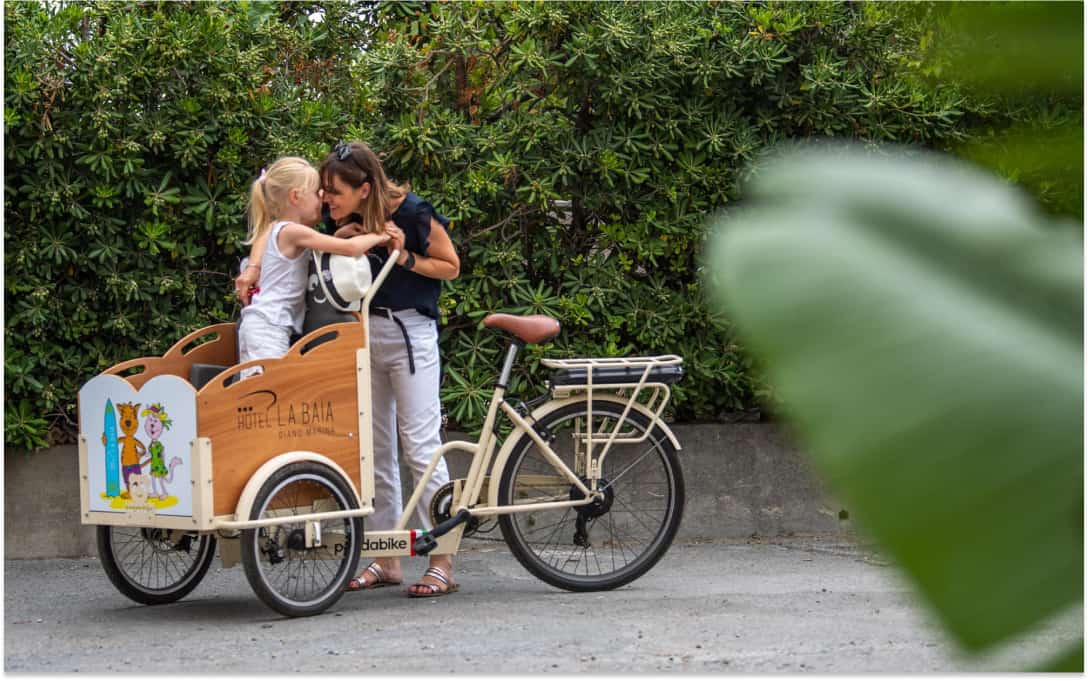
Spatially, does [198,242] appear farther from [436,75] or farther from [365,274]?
[365,274]

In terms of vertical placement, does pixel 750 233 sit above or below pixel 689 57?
below

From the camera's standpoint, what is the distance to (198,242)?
485 centimetres

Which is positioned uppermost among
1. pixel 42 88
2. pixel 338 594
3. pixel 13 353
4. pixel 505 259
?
pixel 42 88

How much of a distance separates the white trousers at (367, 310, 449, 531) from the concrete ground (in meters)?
0.31

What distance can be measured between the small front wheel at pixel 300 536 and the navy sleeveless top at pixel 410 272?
0.57 meters

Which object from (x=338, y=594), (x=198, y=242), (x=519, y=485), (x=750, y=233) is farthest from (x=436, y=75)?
(x=750, y=233)

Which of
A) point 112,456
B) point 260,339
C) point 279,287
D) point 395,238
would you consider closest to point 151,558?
point 112,456

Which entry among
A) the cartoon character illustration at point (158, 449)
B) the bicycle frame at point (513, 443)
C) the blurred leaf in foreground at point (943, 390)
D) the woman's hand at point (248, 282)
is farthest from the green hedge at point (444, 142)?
the blurred leaf in foreground at point (943, 390)

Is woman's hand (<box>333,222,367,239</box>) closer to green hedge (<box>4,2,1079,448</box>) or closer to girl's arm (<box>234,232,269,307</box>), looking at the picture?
girl's arm (<box>234,232,269,307</box>)

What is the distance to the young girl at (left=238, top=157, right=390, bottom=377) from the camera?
373cm

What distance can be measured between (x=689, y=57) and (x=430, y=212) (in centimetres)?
144

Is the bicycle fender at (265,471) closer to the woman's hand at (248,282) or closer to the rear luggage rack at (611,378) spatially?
the woman's hand at (248,282)

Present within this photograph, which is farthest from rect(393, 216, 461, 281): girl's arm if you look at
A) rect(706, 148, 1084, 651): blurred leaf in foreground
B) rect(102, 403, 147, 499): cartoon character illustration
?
rect(706, 148, 1084, 651): blurred leaf in foreground

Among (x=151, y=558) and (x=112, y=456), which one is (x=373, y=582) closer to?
(x=151, y=558)
